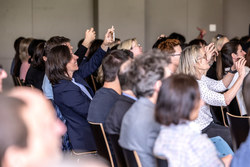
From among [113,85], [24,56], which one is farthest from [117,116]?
[24,56]

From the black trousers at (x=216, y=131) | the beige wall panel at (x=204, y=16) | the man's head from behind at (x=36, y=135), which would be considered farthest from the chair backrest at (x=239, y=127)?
the beige wall panel at (x=204, y=16)

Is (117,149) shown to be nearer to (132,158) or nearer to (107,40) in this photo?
(132,158)

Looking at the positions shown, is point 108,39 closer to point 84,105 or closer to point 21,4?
point 84,105

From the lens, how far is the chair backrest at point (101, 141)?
102 inches

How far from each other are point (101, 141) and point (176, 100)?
91cm

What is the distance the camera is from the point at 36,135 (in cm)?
103

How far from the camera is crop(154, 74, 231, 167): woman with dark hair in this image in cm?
192

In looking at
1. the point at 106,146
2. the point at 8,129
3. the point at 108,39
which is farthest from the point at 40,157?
the point at 108,39

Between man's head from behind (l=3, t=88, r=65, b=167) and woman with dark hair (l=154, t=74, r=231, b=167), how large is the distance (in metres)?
0.92

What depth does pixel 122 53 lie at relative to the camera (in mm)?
3031

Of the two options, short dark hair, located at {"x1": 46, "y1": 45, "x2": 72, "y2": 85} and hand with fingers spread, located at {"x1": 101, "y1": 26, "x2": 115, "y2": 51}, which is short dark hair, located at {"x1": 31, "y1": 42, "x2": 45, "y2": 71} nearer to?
hand with fingers spread, located at {"x1": 101, "y1": 26, "x2": 115, "y2": 51}

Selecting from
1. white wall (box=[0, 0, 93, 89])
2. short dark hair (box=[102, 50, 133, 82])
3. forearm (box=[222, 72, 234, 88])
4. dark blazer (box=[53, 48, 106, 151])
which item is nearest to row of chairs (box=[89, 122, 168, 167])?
short dark hair (box=[102, 50, 133, 82])

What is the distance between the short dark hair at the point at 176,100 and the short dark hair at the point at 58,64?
5.56 feet

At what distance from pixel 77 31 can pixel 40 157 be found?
25.2 feet
